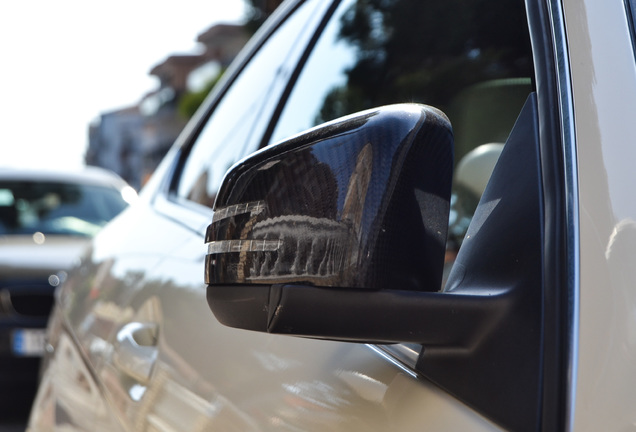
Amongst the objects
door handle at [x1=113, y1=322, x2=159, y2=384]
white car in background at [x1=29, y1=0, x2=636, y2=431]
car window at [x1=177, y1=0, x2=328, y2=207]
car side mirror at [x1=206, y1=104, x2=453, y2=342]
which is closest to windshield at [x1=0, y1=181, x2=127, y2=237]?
car window at [x1=177, y1=0, x2=328, y2=207]

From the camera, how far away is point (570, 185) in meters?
0.82

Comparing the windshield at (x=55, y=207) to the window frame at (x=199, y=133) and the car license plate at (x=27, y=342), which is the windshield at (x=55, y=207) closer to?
the car license plate at (x=27, y=342)

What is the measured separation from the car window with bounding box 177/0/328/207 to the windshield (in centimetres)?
446

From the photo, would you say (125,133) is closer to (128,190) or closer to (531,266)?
(128,190)

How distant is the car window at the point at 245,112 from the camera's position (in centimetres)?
193

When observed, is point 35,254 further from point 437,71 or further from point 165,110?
point 165,110

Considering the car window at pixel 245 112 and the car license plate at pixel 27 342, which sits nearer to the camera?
the car window at pixel 245 112

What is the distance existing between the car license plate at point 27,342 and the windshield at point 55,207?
1.17m

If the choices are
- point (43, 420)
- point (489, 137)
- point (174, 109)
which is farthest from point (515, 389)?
point (174, 109)

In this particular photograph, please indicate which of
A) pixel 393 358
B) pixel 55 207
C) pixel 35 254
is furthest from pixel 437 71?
pixel 55 207

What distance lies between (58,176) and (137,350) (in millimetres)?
5864

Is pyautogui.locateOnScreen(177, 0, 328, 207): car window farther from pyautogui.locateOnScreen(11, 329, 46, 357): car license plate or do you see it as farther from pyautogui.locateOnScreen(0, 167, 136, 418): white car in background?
pyautogui.locateOnScreen(11, 329, 46, 357): car license plate

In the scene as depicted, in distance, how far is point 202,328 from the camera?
135 centimetres

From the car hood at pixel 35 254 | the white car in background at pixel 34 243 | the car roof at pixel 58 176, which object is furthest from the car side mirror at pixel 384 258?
the car roof at pixel 58 176
